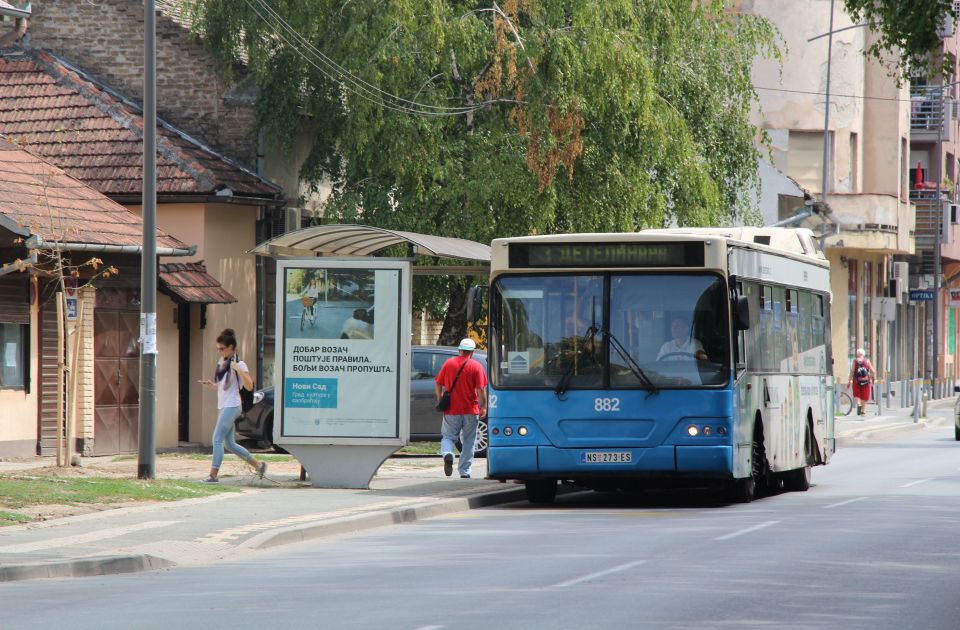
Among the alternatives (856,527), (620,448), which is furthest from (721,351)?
(856,527)

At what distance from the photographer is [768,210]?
53031 millimetres

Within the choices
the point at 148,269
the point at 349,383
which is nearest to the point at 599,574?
the point at 349,383

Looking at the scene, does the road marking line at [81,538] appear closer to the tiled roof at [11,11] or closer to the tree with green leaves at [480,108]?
the tiled roof at [11,11]

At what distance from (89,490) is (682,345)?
649cm

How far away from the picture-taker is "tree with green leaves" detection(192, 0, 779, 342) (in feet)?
92.3

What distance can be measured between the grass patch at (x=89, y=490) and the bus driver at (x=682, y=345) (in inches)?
211

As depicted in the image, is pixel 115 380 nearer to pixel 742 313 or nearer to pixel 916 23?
pixel 742 313

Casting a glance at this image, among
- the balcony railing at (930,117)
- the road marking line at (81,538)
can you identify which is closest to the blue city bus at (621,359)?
the road marking line at (81,538)

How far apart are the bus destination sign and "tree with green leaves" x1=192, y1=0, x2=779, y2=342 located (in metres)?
9.30

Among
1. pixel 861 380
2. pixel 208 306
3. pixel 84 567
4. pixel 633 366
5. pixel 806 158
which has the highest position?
pixel 806 158

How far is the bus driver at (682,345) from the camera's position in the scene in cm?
1808

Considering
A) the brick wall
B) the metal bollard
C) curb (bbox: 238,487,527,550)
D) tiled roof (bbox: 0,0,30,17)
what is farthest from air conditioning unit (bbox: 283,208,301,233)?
the metal bollard

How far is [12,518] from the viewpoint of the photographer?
1572 centimetres

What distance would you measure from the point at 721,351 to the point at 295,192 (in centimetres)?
1584
